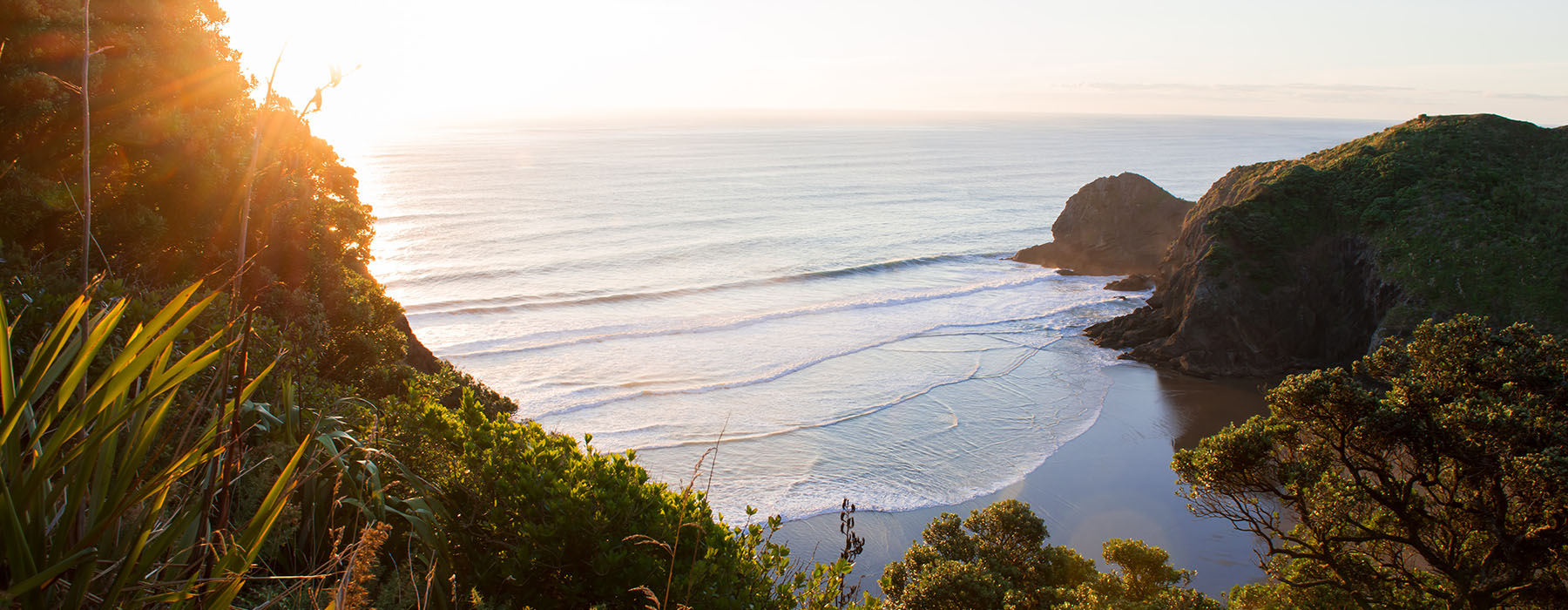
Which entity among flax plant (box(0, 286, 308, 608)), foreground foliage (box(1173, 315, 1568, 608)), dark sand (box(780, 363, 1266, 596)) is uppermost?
flax plant (box(0, 286, 308, 608))

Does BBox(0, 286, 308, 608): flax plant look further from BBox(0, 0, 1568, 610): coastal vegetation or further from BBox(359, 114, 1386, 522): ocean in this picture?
BBox(359, 114, 1386, 522): ocean

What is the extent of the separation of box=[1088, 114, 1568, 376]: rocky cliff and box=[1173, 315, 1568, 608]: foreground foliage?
16894 millimetres

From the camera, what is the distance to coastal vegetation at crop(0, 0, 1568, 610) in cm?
203

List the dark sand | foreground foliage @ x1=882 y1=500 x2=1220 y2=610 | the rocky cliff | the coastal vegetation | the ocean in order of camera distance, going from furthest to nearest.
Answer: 1. the rocky cliff
2. the ocean
3. the dark sand
4. foreground foliage @ x1=882 y1=500 x2=1220 y2=610
5. the coastal vegetation

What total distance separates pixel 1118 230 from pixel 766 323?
23829mm

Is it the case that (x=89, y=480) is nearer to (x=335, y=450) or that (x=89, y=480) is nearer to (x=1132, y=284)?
(x=335, y=450)

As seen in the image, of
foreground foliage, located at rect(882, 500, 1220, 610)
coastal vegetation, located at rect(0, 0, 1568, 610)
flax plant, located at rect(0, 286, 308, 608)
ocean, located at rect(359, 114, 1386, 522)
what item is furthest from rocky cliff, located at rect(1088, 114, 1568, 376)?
flax plant, located at rect(0, 286, 308, 608)

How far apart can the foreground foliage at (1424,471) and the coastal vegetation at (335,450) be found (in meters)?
0.03

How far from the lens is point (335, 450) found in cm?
432

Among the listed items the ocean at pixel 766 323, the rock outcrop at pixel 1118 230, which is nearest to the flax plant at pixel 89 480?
the ocean at pixel 766 323

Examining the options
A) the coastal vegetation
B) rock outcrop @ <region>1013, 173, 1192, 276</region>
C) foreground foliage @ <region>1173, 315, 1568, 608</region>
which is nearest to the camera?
the coastal vegetation

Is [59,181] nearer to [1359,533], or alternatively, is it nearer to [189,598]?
[189,598]

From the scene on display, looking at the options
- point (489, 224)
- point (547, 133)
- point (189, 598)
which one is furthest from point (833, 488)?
point (547, 133)

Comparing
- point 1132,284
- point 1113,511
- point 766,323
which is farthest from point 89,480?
point 1132,284
